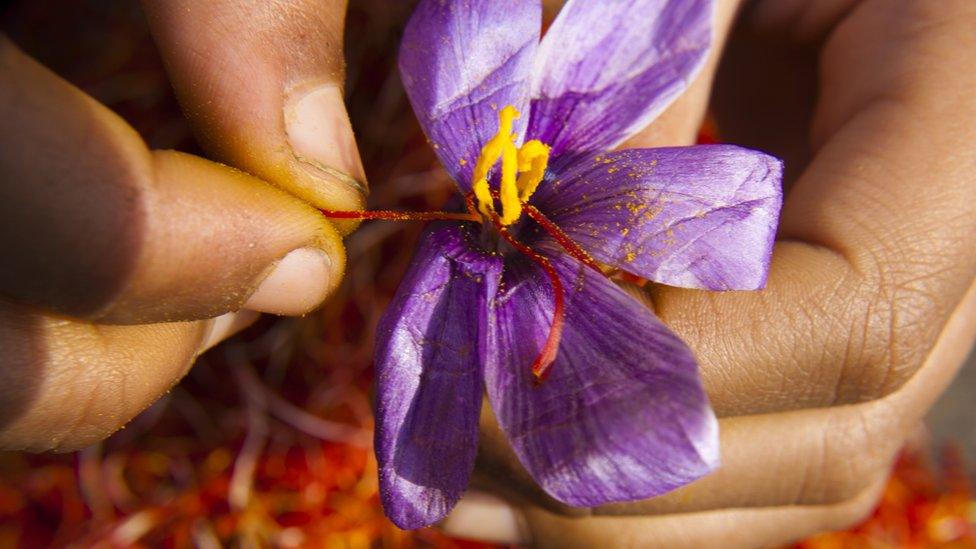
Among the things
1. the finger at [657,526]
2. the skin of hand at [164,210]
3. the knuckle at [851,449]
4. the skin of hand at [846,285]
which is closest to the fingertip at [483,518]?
the finger at [657,526]

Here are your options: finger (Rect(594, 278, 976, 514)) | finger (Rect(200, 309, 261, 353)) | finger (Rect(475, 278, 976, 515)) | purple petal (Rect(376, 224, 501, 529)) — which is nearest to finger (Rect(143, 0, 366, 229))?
purple petal (Rect(376, 224, 501, 529))

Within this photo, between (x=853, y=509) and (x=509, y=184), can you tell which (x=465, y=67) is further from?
(x=853, y=509)

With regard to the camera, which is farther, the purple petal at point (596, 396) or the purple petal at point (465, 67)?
the purple petal at point (465, 67)

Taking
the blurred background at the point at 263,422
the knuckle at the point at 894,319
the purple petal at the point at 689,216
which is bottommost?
the blurred background at the point at 263,422

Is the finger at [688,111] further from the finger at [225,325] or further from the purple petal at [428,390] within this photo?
the finger at [225,325]

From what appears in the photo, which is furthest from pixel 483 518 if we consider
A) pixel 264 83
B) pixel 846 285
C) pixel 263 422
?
pixel 264 83

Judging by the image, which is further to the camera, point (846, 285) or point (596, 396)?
point (846, 285)

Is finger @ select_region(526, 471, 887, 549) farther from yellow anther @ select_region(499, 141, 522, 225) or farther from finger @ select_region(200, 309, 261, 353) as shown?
yellow anther @ select_region(499, 141, 522, 225)
